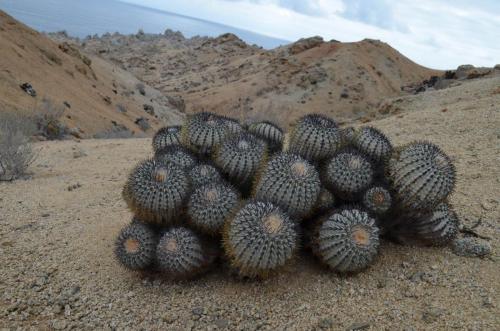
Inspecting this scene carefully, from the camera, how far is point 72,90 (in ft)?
58.8

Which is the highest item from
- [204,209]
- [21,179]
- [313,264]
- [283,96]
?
[204,209]

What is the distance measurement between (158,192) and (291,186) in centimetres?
105

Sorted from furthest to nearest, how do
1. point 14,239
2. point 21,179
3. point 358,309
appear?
point 21,179 < point 14,239 < point 358,309

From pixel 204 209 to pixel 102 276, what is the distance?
45.0 inches

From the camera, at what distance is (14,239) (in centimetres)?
468

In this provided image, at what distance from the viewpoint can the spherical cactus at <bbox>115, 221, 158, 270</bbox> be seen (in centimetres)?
379

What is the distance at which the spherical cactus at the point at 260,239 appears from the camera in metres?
3.40

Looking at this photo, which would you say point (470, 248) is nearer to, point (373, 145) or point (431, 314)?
point (431, 314)

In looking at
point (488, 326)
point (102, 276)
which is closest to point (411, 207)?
point (488, 326)

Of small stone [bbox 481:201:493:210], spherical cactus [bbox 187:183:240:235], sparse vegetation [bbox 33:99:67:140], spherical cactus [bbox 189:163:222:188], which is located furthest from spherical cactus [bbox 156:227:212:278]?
sparse vegetation [bbox 33:99:67:140]

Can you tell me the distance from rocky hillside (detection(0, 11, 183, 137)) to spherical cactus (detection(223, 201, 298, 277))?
1031cm

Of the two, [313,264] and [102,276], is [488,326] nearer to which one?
[313,264]

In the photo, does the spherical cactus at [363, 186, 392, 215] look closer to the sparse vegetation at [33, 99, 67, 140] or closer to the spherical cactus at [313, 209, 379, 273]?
the spherical cactus at [313, 209, 379, 273]

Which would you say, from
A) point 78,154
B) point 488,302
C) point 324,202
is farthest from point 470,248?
point 78,154
